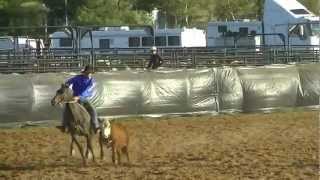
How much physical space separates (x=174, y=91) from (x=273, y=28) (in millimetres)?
22911

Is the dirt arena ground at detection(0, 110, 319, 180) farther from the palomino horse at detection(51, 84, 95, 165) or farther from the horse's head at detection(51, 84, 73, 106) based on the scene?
the horse's head at detection(51, 84, 73, 106)

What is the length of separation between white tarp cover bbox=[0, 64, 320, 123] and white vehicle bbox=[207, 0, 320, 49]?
17.0 meters

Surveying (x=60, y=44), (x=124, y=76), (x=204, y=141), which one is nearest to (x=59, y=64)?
(x=124, y=76)

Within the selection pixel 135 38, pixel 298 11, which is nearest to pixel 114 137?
pixel 135 38

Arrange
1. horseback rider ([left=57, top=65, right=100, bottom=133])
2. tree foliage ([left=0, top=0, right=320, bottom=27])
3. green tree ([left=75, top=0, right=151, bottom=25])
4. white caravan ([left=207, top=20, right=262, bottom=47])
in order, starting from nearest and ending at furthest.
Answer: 1. horseback rider ([left=57, top=65, right=100, bottom=133])
2. white caravan ([left=207, top=20, right=262, bottom=47])
3. green tree ([left=75, top=0, right=151, bottom=25])
4. tree foliage ([left=0, top=0, right=320, bottom=27])

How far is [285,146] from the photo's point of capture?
13.0m

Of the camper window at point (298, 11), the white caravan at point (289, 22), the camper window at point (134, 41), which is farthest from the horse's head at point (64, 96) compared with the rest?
the camper window at point (298, 11)

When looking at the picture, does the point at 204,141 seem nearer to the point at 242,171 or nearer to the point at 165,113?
the point at 242,171

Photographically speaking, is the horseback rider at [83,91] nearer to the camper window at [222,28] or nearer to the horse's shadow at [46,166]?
the horse's shadow at [46,166]

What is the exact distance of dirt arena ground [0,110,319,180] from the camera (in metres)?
10.2

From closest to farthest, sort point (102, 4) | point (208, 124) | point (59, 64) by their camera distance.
Result: 1. point (208, 124)
2. point (59, 64)
3. point (102, 4)

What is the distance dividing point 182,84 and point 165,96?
0.65 metres

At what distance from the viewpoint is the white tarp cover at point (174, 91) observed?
18172 mm

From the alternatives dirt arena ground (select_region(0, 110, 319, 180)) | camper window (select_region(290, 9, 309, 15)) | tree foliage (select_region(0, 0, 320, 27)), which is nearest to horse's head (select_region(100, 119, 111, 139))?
dirt arena ground (select_region(0, 110, 319, 180))
